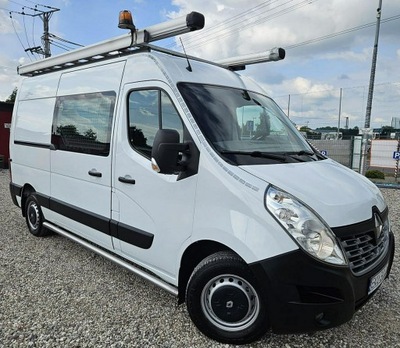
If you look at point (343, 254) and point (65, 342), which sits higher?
point (343, 254)

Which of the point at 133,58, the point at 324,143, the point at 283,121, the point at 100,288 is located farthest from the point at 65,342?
the point at 324,143

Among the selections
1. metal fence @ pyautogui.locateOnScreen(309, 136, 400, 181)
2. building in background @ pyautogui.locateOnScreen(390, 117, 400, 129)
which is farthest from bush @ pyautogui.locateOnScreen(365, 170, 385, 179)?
building in background @ pyautogui.locateOnScreen(390, 117, 400, 129)

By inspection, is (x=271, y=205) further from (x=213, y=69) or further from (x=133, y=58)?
(x=133, y=58)

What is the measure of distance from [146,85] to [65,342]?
2.32 meters

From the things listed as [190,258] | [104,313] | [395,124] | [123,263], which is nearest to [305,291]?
[190,258]

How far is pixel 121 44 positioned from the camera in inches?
144

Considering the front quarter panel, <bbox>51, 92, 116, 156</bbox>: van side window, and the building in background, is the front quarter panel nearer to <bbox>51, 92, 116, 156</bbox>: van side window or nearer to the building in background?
<bbox>51, 92, 116, 156</bbox>: van side window

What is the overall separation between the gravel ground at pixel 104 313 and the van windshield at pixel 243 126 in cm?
153

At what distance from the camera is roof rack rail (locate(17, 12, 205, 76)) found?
3.09m

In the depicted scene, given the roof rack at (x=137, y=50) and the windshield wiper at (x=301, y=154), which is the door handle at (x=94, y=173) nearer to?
the roof rack at (x=137, y=50)

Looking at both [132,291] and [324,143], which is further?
[324,143]

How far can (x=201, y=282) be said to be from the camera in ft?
9.19

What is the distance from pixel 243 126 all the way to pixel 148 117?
2.97 ft

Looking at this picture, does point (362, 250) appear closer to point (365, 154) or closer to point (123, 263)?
point (123, 263)
